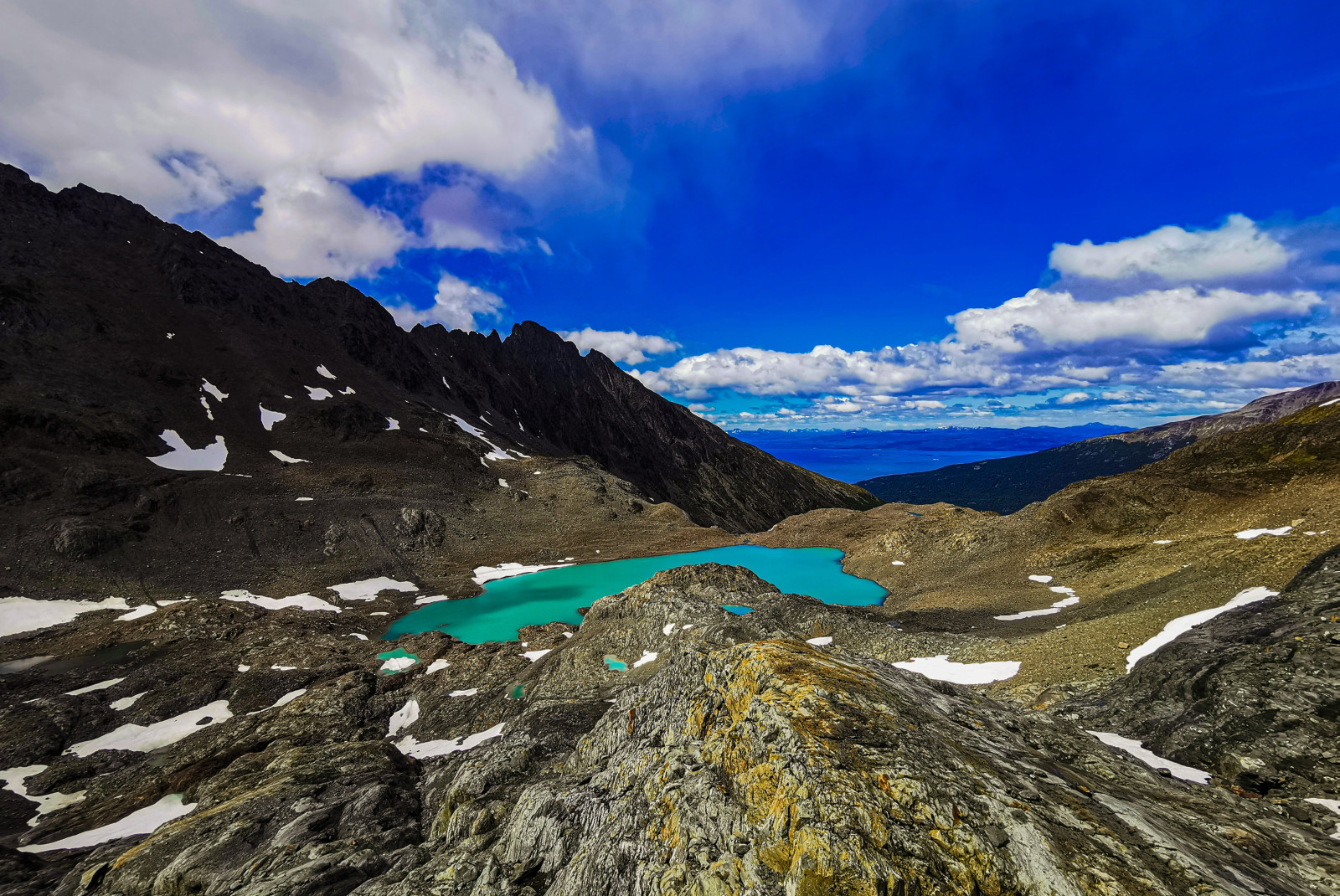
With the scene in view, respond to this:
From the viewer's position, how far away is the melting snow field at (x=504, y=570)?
64.1m

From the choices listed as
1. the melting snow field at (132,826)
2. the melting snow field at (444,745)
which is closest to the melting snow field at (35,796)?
the melting snow field at (132,826)

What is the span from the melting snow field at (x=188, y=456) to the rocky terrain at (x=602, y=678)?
57 centimetres

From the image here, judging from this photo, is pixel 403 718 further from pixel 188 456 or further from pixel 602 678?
pixel 188 456

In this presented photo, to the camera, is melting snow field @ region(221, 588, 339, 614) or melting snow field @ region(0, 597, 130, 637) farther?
melting snow field @ region(221, 588, 339, 614)

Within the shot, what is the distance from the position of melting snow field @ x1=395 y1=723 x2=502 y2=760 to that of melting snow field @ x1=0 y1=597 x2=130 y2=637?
135ft

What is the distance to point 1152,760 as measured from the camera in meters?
13.1

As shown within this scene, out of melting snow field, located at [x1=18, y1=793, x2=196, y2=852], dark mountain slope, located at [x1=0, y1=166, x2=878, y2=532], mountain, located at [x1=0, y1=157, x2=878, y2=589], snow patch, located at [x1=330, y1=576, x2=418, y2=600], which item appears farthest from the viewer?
dark mountain slope, located at [x1=0, y1=166, x2=878, y2=532]

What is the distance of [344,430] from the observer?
9319cm

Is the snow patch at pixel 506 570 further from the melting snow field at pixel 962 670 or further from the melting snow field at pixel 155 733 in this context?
the melting snow field at pixel 962 670

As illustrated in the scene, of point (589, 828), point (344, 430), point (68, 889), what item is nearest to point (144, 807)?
point (68, 889)

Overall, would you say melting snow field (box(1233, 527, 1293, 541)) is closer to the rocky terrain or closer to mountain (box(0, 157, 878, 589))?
the rocky terrain

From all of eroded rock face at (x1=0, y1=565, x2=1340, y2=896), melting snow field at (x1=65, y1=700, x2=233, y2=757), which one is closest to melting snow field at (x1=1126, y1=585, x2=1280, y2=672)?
eroded rock face at (x1=0, y1=565, x2=1340, y2=896)

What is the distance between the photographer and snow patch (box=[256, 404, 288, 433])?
8950cm

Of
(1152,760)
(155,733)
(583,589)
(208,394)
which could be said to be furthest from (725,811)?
(208,394)
